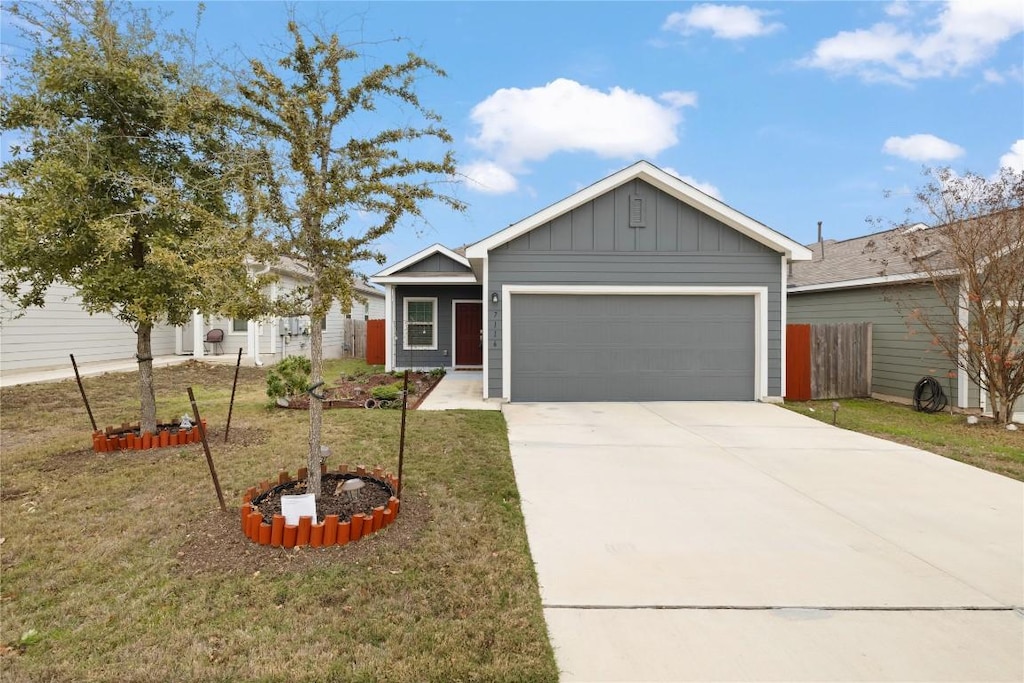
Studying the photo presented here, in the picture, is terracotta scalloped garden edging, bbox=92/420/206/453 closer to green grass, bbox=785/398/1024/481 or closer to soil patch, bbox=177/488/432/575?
soil patch, bbox=177/488/432/575

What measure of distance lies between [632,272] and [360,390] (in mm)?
5969

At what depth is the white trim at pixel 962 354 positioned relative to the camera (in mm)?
8773

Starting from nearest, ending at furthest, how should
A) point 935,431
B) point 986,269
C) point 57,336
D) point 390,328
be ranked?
point 935,431, point 986,269, point 57,336, point 390,328

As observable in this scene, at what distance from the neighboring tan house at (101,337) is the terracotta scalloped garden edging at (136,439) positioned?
4589 millimetres

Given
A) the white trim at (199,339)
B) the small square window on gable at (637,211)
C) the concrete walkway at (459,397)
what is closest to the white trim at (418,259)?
the concrete walkway at (459,397)

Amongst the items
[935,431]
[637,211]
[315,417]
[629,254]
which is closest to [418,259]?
[629,254]

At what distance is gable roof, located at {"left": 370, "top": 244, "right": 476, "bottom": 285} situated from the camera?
13938 millimetres

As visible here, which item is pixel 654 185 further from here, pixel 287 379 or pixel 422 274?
pixel 287 379

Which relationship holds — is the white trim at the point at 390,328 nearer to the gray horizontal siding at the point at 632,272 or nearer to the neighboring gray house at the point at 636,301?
the neighboring gray house at the point at 636,301

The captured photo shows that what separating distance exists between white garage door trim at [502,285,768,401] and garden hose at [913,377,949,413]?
10.1 ft

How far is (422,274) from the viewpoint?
14344mm

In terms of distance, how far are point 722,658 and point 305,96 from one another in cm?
437

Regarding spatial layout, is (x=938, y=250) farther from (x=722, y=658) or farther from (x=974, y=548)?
(x=722, y=658)

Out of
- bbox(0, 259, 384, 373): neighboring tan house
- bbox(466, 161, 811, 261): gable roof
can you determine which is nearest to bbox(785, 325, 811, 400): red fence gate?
bbox(466, 161, 811, 261): gable roof
